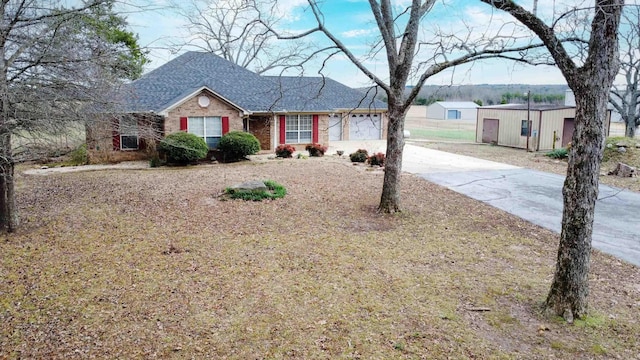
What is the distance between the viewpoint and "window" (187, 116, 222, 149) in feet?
66.0

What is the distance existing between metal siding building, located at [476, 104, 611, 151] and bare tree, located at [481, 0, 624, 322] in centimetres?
2157

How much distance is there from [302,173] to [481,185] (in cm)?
602

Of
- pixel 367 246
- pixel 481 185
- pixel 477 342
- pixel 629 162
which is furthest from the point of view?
pixel 629 162

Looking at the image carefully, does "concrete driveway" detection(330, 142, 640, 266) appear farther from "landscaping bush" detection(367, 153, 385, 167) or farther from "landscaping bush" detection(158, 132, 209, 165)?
"landscaping bush" detection(158, 132, 209, 165)

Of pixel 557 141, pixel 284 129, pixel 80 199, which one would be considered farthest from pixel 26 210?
pixel 557 141

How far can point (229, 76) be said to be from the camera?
25312mm

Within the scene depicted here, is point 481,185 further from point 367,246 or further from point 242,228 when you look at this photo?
point 242,228

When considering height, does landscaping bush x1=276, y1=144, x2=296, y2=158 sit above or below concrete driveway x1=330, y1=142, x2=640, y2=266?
above

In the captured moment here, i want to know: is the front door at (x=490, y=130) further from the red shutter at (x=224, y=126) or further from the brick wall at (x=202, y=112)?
the red shutter at (x=224, y=126)

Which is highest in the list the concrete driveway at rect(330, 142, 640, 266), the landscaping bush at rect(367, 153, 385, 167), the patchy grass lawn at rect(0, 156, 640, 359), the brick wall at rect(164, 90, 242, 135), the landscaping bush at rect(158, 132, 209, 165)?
the brick wall at rect(164, 90, 242, 135)

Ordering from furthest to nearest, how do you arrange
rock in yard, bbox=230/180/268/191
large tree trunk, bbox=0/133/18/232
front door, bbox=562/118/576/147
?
1. front door, bbox=562/118/576/147
2. rock in yard, bbox=230/180/268/191
3. large tree trunk, bbox=0/133/18/232

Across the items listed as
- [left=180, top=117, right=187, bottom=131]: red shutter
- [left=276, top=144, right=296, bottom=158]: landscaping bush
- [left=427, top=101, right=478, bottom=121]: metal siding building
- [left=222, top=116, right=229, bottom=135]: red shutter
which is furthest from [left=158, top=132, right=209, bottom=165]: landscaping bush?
[left=427, top=101, right=478, bottom=121]: metal siding building

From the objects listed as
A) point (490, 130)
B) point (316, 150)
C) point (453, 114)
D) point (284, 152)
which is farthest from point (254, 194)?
point (453, 114)

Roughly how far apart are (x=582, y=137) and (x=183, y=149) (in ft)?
50.4
